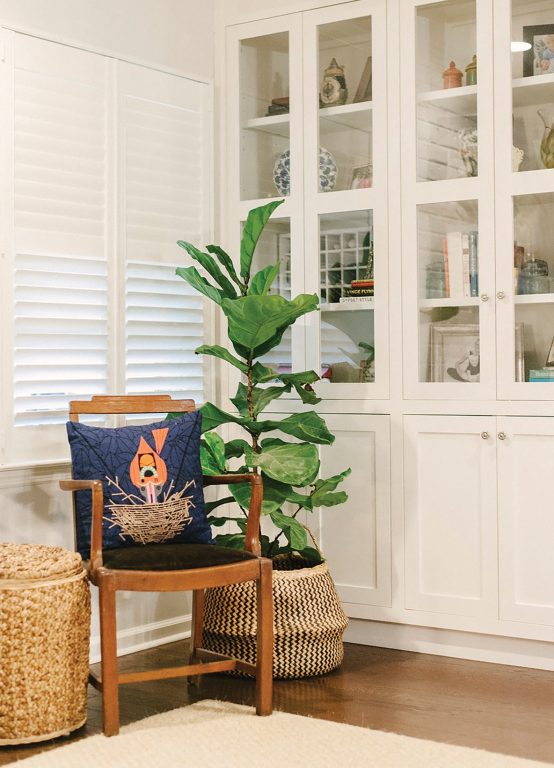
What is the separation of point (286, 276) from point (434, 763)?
2001mm

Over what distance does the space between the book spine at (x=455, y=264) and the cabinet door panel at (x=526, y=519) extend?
49 centimetres

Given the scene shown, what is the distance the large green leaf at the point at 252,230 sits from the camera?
3.48 metres

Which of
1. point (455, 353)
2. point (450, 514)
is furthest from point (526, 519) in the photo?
point (455, 353)

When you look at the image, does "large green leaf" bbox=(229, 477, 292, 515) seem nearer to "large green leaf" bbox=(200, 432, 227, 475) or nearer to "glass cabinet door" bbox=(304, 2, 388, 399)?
"large green leaf" bbox=(200, 432, 227, 475)

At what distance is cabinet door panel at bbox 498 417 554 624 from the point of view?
340 cm

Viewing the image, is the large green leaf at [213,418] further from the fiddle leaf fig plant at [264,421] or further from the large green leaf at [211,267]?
the large green leaf at [211,267]

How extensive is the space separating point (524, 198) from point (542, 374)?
24.1 inches

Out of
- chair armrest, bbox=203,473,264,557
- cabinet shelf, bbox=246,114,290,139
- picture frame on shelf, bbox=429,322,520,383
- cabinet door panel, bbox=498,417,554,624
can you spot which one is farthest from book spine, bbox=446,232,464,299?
chair armrest, bbox=203,473,264,557

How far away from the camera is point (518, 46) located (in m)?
3.49

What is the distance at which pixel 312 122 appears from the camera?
12.7ft

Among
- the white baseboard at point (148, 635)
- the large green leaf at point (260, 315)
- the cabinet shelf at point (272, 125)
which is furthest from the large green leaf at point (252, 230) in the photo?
Answer: the white baseboard at point (148, 635)

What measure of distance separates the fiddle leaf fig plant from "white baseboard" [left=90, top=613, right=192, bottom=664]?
551 millimetres

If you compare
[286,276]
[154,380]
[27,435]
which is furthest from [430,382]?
[27,435]

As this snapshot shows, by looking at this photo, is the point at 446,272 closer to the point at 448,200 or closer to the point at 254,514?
the point at 448,200
